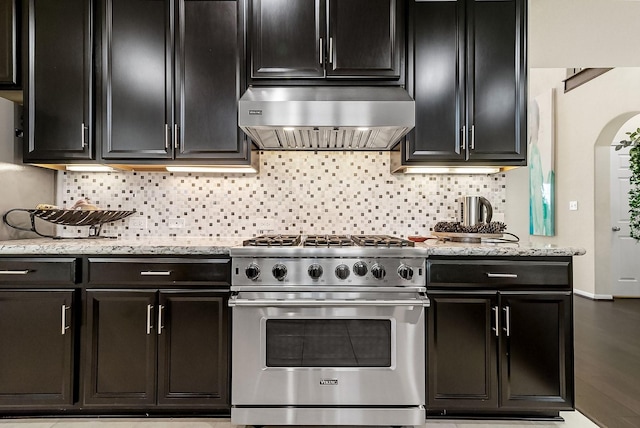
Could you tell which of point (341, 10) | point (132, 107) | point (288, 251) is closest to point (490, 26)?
point (341, 10)

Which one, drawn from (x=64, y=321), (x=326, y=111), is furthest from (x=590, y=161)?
(x=64, y=321)

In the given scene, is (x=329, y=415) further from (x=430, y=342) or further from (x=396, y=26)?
(x=396, y=26)

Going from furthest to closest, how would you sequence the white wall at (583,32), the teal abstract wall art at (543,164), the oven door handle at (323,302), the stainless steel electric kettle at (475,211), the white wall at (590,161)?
the teal abstract wall art at (543,164)
the white wall at (590,161)
the white wall at (583,32)
the stainless steel electric kettle at (475,211)
the oven door handle at (323,302)

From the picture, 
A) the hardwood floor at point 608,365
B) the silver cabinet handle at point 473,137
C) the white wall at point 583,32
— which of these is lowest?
the hardwood floor at point 608,365

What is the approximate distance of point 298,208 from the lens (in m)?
2.70

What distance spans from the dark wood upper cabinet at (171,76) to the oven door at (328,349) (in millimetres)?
1044

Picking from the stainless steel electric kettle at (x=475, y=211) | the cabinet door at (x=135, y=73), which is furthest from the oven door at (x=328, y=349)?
the cabinet door at (x=135, y=73)

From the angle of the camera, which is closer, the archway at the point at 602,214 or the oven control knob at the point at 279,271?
the oven control knob at the point at 279,271

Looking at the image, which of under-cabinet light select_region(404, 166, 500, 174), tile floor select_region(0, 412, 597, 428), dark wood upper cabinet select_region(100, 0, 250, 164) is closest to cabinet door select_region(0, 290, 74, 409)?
tile floor select_region(0, 412, 597, 428)

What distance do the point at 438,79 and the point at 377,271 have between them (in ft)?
4.17

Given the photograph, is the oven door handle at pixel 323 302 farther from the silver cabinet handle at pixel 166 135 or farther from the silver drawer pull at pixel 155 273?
the silver cabinet handle at pixel 166 135

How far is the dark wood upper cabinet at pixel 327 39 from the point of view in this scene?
7.55ft

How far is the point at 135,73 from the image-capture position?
2.31 m

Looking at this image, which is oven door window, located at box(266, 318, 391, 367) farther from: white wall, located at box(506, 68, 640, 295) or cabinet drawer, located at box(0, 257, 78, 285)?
white wall, located at box(506, 68, 640, 295)
